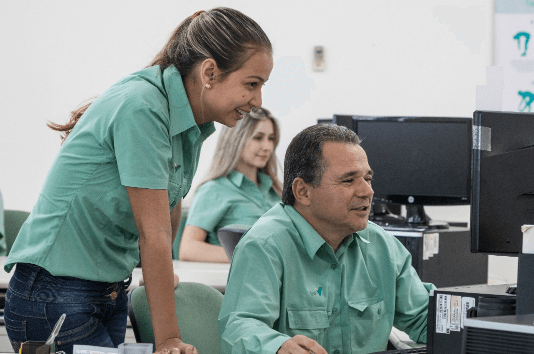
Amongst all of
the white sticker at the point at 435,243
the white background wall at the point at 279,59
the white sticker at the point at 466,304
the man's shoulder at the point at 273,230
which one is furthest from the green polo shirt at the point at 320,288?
the white background wall at the point at 279,59

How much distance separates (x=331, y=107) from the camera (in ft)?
13.8

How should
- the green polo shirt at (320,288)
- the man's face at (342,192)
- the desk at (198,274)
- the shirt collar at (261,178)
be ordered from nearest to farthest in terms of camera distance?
the green polo shirt at (320,288) < the man's face at (342,192) < the desk at (198,274) < the shirt collar at (261,178)

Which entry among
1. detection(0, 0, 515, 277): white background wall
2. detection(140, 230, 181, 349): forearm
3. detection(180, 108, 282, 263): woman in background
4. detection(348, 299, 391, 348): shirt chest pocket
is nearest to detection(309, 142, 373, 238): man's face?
detection(348, 299, 391, 348): shirt chest pocket

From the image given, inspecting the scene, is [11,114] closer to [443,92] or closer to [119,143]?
[443,92]

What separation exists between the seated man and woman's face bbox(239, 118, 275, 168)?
1.52 metres

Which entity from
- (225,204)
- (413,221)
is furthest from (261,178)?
(413,221)

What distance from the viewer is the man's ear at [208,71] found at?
1253 millimetres

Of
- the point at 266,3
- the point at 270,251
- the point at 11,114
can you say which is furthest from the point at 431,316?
the point at 11,114

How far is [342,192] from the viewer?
1.42 metres

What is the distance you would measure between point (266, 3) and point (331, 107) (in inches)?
33.7

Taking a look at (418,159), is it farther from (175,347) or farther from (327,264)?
(175,347)

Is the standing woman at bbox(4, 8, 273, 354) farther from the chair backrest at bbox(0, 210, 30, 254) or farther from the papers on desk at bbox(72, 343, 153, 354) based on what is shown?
the chair backrest at bbox(0, 210, 30, 254)

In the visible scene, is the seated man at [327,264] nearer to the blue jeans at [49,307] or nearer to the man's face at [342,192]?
the man's face at [342,192]

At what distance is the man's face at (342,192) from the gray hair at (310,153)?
13 millimetres
